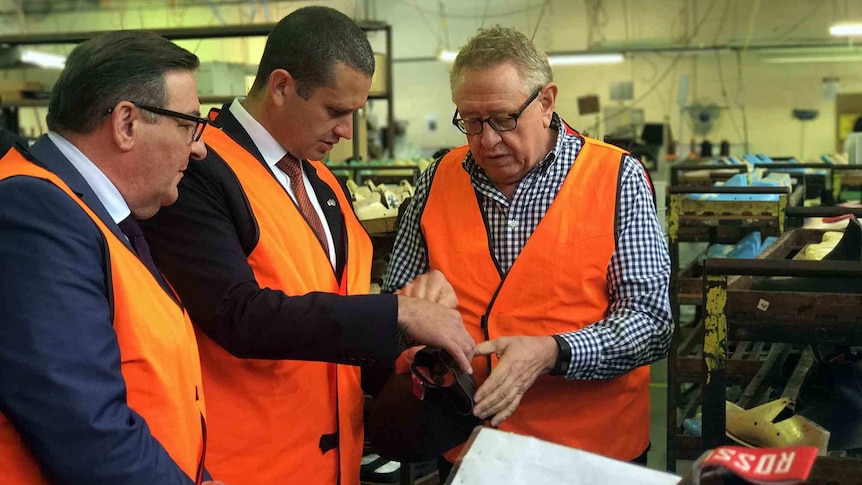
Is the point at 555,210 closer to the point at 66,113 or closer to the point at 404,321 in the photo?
the point at 404,321

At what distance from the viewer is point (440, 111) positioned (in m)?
14.2

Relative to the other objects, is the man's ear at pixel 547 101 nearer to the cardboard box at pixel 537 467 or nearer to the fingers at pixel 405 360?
the fingers at pixel 405 360

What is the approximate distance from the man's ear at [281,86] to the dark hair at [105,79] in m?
0.42

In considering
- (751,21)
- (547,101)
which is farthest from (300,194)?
(751,21)

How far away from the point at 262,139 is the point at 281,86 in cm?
11

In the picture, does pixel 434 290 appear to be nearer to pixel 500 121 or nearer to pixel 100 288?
pixel 500 121

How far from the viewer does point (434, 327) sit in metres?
1.47

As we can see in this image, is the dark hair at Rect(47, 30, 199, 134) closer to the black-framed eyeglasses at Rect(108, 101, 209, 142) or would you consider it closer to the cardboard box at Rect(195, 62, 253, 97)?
the black-framed eyeglasses at Rect(108, 101, 209, 142)

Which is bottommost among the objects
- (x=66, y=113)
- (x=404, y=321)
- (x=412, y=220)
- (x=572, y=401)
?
(x=572, y=401)

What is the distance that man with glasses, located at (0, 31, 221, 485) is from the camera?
1.04m

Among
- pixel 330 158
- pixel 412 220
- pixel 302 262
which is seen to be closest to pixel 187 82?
pixel 302 262

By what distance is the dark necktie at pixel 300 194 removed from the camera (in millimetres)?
1720

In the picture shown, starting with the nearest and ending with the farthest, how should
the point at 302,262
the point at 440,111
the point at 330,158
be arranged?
1. the point at 302,262
2. the point at 330,158
3. the point at 440,111

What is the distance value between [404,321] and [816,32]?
1236cm
